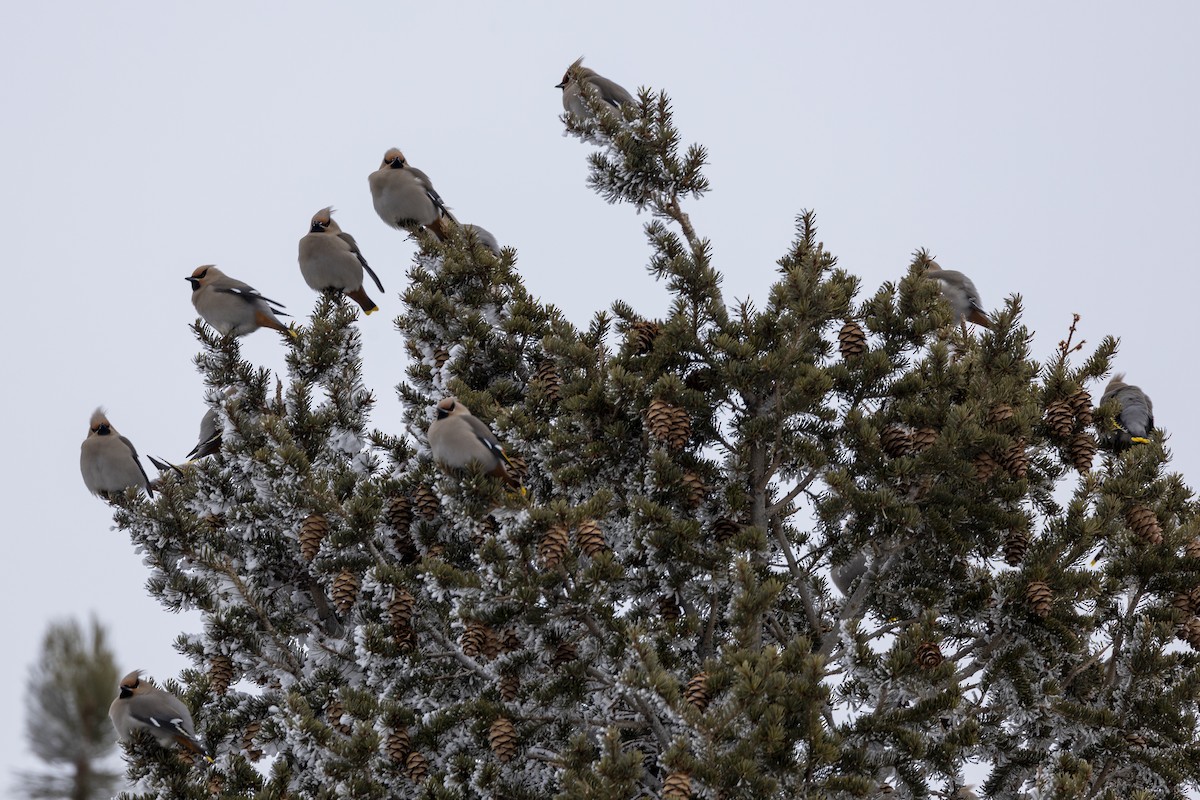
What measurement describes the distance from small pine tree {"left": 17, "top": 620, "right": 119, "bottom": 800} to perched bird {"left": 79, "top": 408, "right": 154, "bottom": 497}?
4637 millimetres

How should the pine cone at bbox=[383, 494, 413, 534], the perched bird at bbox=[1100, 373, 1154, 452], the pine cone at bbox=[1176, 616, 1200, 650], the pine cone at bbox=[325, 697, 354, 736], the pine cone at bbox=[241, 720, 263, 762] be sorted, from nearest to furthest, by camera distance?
the pine cone at bbox=[325, 697, 354, 736]
the pine cone at bbox=[1176, 616, 1200, 650]
the pine cone at bbox=[241, 720, 263, 762]
the pine cone at bbox=[383, 494, 413, 534]
the perched bird at bbox=[1100, 373, 1154, 452]

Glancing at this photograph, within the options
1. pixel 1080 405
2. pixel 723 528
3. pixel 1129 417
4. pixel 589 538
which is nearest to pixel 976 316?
pixel 1129 417

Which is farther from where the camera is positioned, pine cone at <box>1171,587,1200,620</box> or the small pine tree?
pine cone at <box>1171,587,1200,620</box>

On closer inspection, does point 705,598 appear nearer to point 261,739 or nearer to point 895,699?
point 895,699

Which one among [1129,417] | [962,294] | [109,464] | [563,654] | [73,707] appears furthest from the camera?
[962,294]

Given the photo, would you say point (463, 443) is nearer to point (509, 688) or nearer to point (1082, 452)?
point (509, 688)

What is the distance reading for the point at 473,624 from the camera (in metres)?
4.46

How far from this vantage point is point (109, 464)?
6.80 meters

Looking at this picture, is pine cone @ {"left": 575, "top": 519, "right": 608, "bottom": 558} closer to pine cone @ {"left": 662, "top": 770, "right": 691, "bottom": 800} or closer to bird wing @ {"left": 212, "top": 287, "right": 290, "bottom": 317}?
pine cone @ {"left": 662, "top": 770, "right": 691, "bottom": 800}

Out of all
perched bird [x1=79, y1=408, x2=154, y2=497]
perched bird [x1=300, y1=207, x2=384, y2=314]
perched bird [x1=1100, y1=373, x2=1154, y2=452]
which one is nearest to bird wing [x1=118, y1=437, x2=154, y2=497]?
perched bird [x1=79, y1=408, x2=154, y2=497]

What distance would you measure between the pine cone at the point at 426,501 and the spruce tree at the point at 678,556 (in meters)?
0.01

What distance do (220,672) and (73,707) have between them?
2908 mm

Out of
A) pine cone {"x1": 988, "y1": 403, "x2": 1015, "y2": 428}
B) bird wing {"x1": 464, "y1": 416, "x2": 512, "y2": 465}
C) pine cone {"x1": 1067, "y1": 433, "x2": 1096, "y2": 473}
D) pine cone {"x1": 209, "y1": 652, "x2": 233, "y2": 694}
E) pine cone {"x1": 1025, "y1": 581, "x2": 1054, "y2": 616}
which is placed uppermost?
pine cone {"x1": 1067, "y1": 433, "x2": 1096, "y2": 473}

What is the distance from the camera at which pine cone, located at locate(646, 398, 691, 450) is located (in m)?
4.79
